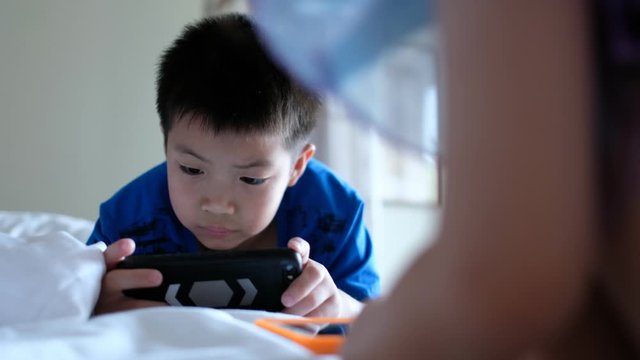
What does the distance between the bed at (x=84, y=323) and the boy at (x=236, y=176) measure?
25 centimetres

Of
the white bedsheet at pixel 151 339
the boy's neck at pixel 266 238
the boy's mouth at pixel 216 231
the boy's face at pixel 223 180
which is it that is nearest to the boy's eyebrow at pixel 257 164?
the boy's face at pixel 223 180

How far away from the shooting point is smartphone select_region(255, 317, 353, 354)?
0.44 meters

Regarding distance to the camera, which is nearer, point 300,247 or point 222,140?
point 300,247

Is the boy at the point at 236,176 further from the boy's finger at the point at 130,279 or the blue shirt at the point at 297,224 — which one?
the boy's finger at the point at 130,279

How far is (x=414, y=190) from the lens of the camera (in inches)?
86.7

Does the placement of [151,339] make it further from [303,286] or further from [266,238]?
[266,238]

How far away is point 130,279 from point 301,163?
0.48m

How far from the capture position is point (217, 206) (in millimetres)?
909

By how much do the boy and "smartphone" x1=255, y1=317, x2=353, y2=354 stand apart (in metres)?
0.15

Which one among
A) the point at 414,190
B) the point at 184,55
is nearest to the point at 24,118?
the point at 414,190

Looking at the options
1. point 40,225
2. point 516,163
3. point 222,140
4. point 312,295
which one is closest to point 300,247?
point 312,295

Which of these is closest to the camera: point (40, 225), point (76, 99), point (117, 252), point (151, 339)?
point (151, 339)

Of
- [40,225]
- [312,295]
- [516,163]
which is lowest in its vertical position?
[40,225]

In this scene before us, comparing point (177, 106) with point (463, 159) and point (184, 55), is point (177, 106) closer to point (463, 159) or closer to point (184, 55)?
point (184, 55)
